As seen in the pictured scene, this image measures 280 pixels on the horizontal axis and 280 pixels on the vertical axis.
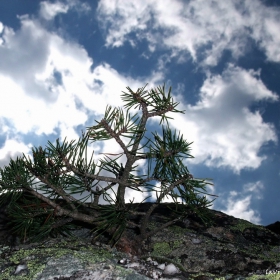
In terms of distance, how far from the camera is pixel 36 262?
3395 mm

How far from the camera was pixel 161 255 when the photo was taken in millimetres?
4707

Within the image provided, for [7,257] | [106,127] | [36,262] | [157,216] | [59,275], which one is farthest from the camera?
[157,216]

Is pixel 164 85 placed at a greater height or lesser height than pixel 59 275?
greater

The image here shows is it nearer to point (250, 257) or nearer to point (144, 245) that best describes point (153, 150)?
point (144, 245)

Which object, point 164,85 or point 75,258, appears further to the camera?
point 164,85

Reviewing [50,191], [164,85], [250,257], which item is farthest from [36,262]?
[250,257]

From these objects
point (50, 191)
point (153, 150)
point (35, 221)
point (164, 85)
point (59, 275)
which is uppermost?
point (164, 85)

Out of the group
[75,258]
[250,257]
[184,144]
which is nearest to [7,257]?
[75,258]

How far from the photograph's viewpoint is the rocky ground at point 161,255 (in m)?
3.20

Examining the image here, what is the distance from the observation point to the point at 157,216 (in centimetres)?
610

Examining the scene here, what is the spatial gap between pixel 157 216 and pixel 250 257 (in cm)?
180

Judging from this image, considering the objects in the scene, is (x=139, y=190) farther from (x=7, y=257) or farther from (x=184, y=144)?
(x=7, y=257)

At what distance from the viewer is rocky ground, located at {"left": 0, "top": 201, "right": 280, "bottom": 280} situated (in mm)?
3199

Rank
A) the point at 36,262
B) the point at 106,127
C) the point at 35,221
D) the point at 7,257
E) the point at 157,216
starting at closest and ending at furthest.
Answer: the point at 36,262, the point at 7,257, the point at 106,127, the point at 35,221, the point at 157,216
